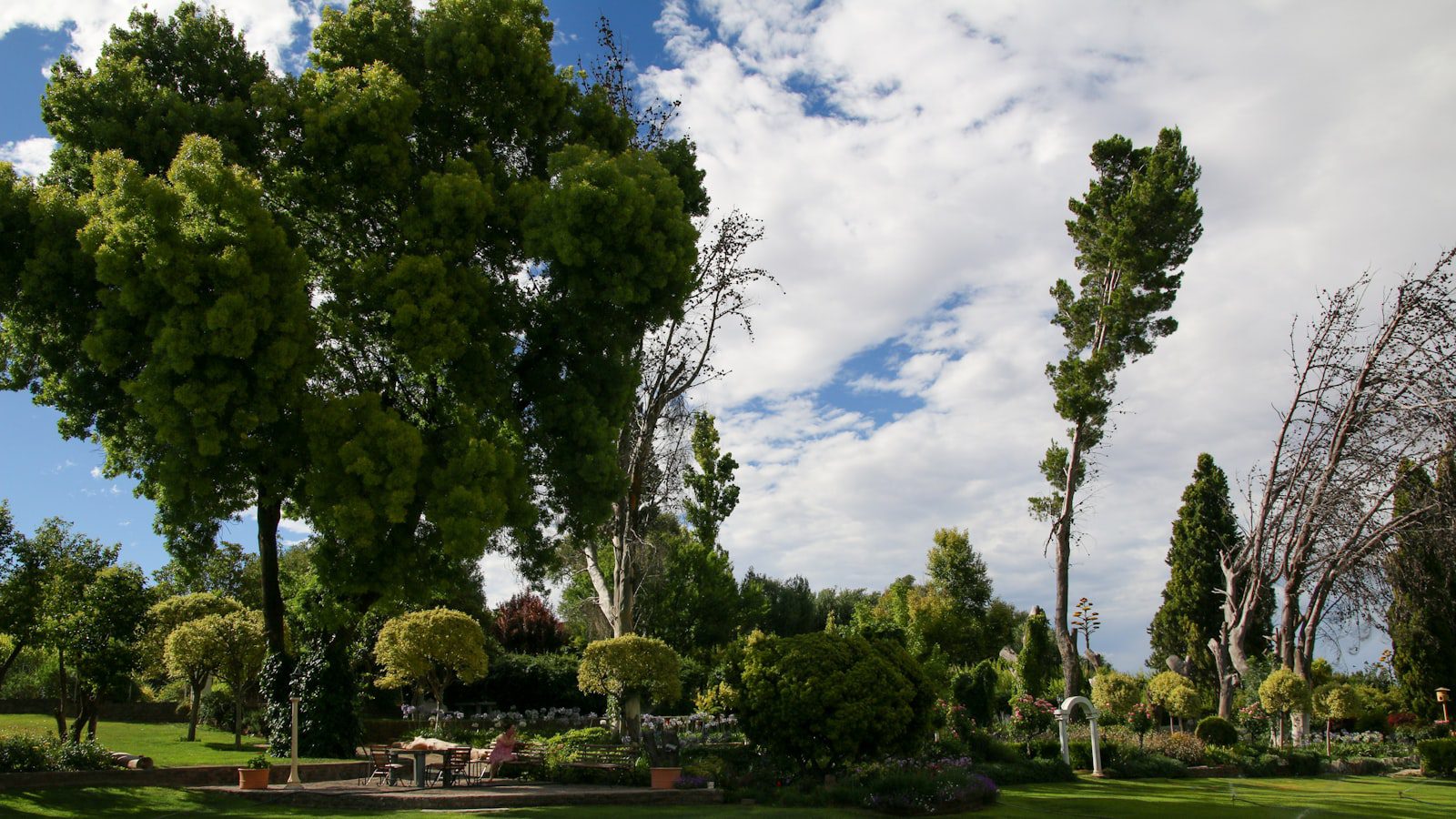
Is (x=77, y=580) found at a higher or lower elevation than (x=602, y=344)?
lower

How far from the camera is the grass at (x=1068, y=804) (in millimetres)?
12109

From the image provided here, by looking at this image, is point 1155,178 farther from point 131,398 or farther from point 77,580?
point 77,580

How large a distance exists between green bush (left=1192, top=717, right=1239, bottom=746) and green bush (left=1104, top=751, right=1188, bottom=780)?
3.54 m

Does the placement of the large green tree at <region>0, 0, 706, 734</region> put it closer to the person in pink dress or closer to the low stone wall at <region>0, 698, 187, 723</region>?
the person in pink dress

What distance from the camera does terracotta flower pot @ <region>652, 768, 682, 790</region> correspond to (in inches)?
570

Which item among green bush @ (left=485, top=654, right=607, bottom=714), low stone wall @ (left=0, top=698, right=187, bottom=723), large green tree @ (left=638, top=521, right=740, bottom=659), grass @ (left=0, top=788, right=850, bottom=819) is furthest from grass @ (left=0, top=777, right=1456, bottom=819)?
low stone wall @ (left=0, top=698, right=187, bottom=723)

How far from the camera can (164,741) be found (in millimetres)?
21859

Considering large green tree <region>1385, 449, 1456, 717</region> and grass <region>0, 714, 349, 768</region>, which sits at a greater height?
large green tree <region>1385, 449, 1456, 717</region>

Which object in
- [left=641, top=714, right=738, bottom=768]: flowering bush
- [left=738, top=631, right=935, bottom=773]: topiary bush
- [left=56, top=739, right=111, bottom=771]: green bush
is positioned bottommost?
[left=641, top=714, right=738, bottom=768]: flowering bush

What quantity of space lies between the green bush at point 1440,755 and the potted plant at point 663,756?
56.1 ft

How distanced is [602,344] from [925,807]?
27.9 ft

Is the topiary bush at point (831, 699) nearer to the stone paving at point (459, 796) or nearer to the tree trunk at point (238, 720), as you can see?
the stone paving at point (459, 796)

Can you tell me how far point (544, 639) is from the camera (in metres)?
36.6

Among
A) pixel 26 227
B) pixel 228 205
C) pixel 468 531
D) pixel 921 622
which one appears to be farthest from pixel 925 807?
pixel 921 622
